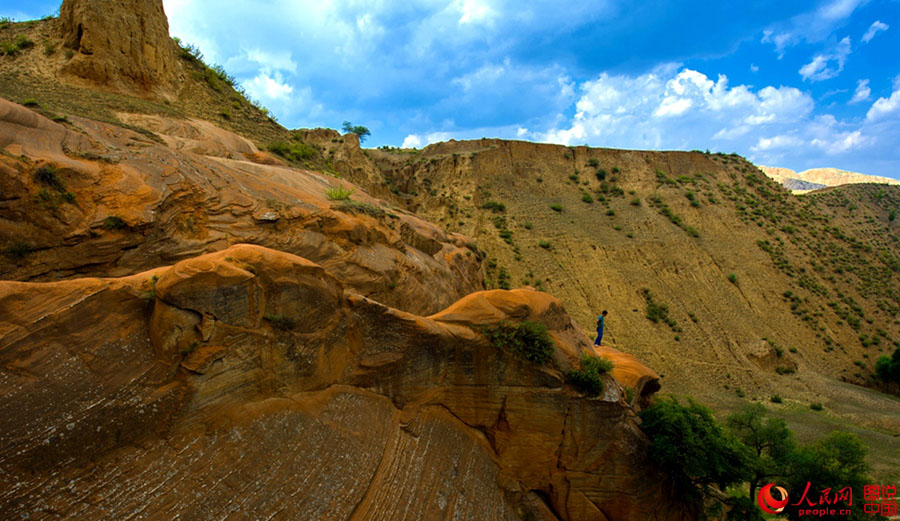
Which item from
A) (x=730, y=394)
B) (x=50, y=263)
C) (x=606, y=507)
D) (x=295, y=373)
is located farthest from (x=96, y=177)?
(x=730, y=394)

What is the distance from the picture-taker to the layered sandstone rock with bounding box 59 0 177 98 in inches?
571

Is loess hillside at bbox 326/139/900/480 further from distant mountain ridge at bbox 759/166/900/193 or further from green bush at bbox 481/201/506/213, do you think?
distant mountain ridge at bbox 759/166/900/193

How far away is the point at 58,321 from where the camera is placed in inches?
184

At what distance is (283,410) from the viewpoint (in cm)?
612

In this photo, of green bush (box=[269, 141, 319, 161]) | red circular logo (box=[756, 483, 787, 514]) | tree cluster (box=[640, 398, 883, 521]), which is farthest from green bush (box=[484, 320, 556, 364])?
green bush (box=[269, 141, 319, 161])

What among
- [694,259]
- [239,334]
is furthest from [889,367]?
[239,334]

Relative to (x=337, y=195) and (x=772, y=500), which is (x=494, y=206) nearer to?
(x=337, y=195)

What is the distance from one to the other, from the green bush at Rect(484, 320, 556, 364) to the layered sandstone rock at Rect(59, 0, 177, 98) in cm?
1709

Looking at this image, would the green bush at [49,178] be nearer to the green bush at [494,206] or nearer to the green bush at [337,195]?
the green bush at [337,195]

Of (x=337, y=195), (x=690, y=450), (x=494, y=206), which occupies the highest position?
(x=494, y=206)

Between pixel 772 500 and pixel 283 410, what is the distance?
1512 cm

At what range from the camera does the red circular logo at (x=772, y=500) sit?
11906 millimetres

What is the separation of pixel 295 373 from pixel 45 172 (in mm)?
6145

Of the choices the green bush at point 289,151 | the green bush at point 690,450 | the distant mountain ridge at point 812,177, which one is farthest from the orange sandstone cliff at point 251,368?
the distant mountain ridge at point 812,177
